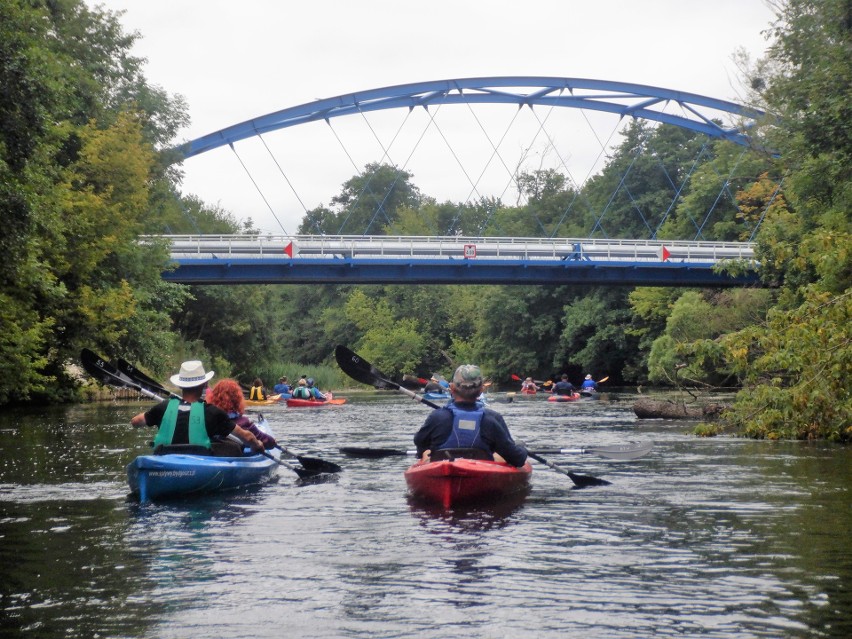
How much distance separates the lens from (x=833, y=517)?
1084 centimetres

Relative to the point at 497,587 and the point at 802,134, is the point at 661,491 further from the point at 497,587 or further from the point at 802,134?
the point at 802,134

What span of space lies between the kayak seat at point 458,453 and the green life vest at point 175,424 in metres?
2.61

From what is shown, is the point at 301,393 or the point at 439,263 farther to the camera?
the point at 439,263

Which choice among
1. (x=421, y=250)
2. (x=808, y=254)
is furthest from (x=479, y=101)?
(x=808, y=254)

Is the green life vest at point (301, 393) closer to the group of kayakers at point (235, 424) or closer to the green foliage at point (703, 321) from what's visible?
the green foliage at point (703, 321)

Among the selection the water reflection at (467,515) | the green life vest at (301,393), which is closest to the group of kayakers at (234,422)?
the water reflection at (467,515)

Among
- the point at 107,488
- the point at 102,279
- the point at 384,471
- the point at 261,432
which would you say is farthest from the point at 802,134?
the point at 102,279

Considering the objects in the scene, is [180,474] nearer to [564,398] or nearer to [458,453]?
[458,453]

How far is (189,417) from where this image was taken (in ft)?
41.0

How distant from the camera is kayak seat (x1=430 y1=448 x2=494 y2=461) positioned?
11.8 meters

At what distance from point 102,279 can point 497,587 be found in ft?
98.9

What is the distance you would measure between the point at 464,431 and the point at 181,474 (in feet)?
10.1

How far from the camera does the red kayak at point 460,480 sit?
11430 mm

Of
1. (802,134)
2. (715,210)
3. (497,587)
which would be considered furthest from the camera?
(715,210)
